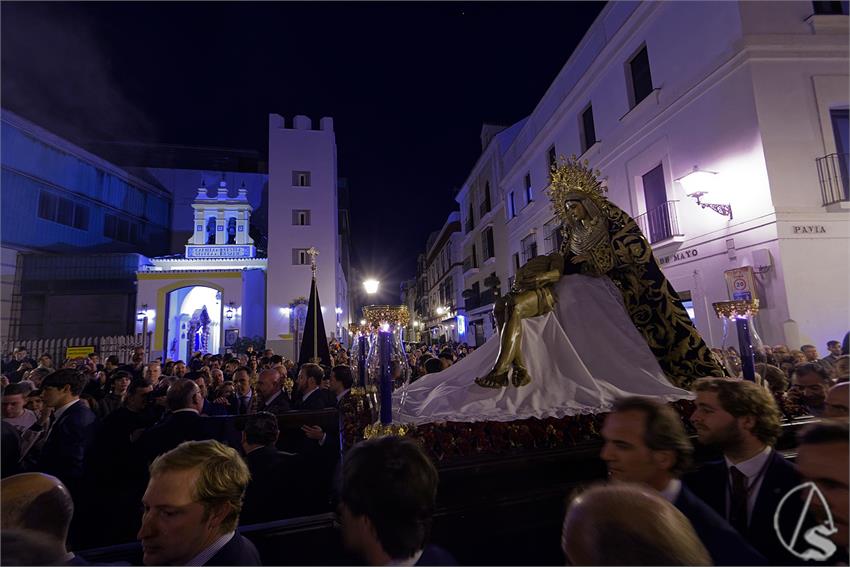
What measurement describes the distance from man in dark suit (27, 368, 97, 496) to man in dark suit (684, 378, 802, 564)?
3459 mm

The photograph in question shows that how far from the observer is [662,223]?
9.09m

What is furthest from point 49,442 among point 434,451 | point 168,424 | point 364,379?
point 434,451

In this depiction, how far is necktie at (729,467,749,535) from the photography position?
1.46 metres

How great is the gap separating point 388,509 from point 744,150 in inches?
340

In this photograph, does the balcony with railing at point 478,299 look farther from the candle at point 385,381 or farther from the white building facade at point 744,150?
the candle at point 385,381

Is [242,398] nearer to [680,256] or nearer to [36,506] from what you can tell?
[36,506]

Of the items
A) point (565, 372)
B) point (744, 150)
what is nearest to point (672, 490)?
point (565, 372)

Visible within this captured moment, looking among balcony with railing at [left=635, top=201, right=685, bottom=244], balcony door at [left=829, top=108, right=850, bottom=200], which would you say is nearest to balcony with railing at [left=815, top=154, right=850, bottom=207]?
balcony door at [left=829, top=108, right=850, bottom=200]

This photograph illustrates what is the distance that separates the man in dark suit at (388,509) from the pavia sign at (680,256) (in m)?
8.95

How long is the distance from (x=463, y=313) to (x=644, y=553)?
994 inches

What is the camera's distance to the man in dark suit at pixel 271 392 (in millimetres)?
4252

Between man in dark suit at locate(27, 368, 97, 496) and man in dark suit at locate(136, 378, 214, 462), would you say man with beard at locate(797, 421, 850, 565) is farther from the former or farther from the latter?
man in dark suit at locate(27, 368, 97, 496)

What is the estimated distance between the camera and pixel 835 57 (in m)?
7.01

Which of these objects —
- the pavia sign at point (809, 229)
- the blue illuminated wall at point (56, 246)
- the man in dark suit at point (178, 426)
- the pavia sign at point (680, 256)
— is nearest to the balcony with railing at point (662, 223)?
the pavia sign at point (680, 256)
